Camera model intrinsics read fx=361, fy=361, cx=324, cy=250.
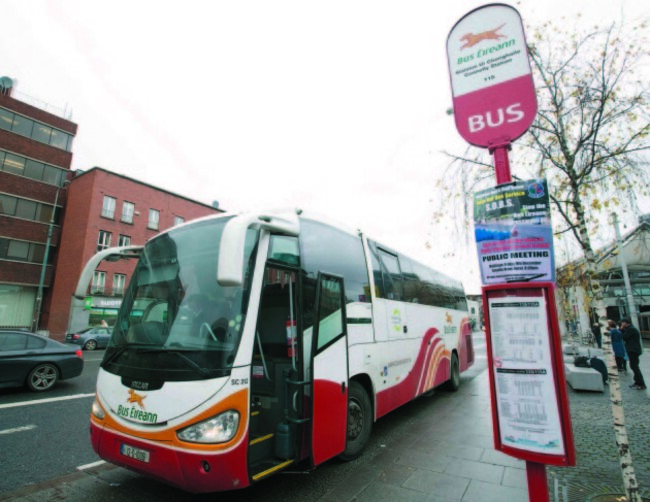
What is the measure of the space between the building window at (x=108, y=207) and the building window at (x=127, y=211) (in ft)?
3.24

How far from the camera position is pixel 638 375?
9.88 meters

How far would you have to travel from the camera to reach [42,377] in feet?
30.5

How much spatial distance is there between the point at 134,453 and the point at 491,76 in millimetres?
4659

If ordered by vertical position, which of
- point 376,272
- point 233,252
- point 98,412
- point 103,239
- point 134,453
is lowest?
point 134,453

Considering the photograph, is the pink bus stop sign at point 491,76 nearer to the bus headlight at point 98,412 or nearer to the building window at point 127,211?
the bus headlight at point 98,412

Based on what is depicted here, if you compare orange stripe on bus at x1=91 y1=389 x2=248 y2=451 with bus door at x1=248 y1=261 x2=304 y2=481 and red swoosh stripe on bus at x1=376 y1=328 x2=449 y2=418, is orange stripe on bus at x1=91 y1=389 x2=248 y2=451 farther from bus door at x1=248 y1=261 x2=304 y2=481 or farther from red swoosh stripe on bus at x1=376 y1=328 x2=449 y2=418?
red swoosh stripe on bus at x1=376 y1=328 x2=449 y2=418

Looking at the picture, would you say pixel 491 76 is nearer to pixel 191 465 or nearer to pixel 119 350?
pixel 191 465

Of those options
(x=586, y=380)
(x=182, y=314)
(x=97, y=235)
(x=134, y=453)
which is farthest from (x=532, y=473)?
(x=97, y=235)

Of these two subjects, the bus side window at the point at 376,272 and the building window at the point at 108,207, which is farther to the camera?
the building window at the point at 108,207

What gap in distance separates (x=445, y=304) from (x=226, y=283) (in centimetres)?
839

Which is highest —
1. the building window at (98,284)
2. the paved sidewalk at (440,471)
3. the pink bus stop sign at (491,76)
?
the building window at (98,284)

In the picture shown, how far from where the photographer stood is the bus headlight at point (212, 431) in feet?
10.6

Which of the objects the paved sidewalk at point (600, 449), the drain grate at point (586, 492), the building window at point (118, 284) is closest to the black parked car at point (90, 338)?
the building window at point (118, 284)

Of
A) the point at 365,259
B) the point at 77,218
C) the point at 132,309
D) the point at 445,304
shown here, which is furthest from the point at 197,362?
the point at 77,218
